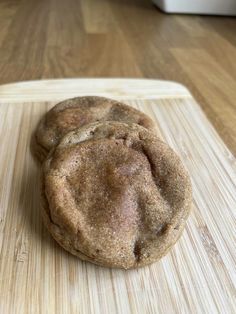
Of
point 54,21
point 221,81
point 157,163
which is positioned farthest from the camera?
point 54,21

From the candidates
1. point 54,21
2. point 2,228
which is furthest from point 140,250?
point 54,21

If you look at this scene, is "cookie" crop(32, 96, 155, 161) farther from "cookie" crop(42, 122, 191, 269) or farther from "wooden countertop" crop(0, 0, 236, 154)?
"wooden countertop" crop(0, 0, 236, 154)

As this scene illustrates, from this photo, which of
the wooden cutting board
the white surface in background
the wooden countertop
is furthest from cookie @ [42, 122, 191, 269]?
the white surface in background

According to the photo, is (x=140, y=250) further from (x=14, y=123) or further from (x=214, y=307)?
(x=14, y=123)

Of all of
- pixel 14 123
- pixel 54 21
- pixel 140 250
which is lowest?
pixel 54 21

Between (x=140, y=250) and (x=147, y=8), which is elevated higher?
(x=140, y=250)

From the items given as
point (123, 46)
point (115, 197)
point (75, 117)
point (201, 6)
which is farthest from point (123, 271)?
point (201, 6)
